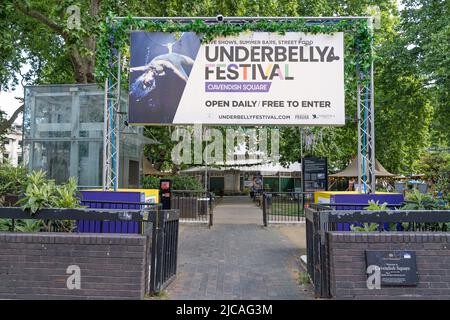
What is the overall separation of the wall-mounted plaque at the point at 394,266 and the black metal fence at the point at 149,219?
2649 millimetres

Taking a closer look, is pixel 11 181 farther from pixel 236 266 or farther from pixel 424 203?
pixel 424 203

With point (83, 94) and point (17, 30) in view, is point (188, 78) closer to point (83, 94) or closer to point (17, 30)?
point (83, 94)

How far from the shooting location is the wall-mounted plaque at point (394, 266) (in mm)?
4656

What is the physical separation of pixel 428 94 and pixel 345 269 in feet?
56.1

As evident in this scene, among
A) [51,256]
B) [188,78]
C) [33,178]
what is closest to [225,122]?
[188,78]

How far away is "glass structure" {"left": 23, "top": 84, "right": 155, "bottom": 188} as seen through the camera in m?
11.9

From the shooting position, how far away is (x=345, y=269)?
4727 mm

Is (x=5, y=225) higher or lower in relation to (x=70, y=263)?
higher

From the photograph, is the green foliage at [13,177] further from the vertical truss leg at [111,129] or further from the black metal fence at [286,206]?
the black metal fence at [286,206]

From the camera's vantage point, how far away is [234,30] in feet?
27.0

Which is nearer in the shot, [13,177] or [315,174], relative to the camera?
[13,177]

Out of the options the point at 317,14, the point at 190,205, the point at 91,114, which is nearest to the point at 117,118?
the point at 91,114

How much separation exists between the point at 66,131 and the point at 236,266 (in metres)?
7.70

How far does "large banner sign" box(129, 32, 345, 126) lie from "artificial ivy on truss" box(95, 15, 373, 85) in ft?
0.50
